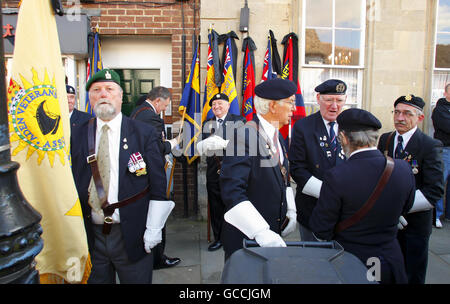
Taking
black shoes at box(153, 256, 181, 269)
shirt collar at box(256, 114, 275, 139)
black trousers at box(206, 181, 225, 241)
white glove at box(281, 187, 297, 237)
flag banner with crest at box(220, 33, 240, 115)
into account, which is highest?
flag banner with crest at box(220, 33, 240, 115)

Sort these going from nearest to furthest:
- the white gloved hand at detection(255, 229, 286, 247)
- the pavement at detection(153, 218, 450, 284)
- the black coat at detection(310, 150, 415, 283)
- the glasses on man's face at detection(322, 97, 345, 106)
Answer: the white gloved hand at detection(255, 229, 286, 247), the black coat at detection(310, 150, 415, 283), the glasses on man's face at detection(322, 97, 345, 106), the pavement at detection(153, 218, 450, 284)

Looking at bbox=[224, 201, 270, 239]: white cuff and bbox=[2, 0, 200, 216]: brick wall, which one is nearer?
bbox=[224, 201, 270, 239]: white cuff

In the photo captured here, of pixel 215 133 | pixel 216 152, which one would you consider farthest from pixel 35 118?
pixel 215 133

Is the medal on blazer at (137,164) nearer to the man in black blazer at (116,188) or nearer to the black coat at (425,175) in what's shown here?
the man in black blazer at (116,188)

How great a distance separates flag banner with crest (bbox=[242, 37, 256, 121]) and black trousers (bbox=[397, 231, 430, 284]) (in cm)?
280

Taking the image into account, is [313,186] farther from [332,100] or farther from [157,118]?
[157,118]

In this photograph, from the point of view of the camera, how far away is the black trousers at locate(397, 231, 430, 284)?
9.27 feet

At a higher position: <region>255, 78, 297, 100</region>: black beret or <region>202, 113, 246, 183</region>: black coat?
<region>255, 78, 297, 100</region>: black beret

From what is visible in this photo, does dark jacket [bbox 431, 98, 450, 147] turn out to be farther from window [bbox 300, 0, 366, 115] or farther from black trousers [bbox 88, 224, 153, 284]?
black trousers [bbox 88, 224, 153, 284]

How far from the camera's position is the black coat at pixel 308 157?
285 cm

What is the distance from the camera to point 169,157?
182 inches

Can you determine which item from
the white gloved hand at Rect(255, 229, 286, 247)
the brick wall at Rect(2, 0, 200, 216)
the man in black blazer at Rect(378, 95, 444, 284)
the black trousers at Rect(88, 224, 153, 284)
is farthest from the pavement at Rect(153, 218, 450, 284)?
the brick wall at Rect(2, 0, 200, 216)

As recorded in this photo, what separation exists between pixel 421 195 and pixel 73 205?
2745 millimetres

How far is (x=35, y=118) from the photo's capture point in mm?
1921
